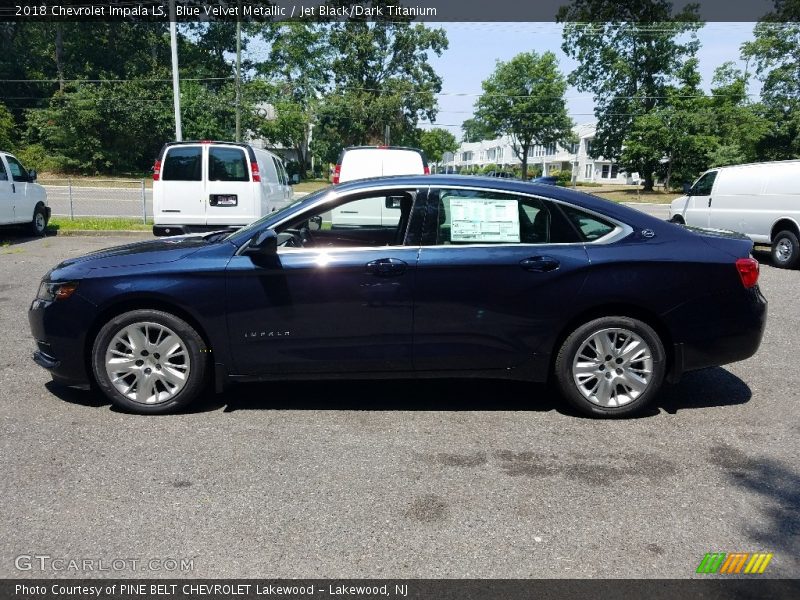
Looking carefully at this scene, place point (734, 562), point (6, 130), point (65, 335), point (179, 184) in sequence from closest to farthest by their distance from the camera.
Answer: point (734, 562)
point (65, 335)
point (179, 184)
point (6, 130)

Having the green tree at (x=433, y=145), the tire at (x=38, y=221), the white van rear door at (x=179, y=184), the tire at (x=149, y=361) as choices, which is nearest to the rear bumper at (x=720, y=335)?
the tire at (x=149, y=361)

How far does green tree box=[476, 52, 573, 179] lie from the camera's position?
61438 millimetres

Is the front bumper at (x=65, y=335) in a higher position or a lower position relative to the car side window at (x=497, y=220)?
lower

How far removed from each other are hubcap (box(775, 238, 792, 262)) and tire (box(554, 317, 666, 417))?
9.05 meters

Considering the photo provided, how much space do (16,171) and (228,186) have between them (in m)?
5.68

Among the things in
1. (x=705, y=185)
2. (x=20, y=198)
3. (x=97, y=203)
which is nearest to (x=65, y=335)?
(x=20, y=198)

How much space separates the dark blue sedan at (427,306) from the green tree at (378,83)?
50.5m

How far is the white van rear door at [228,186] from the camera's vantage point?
11930 mm

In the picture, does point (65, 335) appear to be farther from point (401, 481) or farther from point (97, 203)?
point (97, 203)

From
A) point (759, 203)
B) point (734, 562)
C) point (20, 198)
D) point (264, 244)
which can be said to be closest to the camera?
point (734, 562)

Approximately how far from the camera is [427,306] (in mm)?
4477

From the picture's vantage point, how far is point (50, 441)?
4.13 metres

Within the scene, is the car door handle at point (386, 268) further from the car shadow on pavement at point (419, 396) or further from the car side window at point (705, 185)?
Answer: the car side window at point (705, 185)

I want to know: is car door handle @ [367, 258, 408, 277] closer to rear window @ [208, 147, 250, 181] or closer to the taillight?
the taillight
